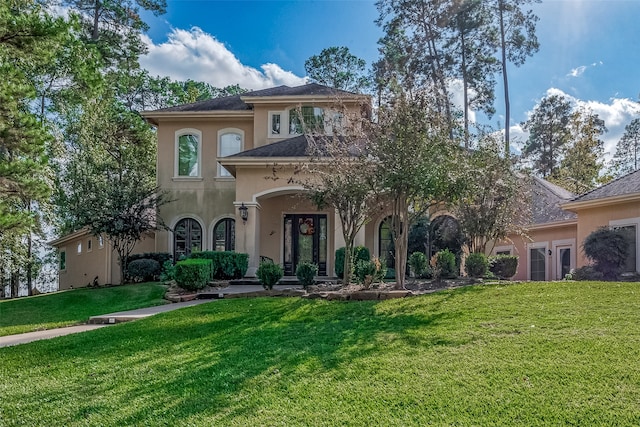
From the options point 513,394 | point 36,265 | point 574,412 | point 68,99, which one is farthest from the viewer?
point 36,265

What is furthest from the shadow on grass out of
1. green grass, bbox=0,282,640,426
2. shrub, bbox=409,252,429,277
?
shrub, bbox=409,252,429,277

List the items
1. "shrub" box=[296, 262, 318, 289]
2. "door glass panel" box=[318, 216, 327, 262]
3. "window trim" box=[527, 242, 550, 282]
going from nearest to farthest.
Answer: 1. "shrub" box=[296, 262, 318, 289]
2. "door glass panel" box=[318, 216, 327, 262]
3. "window trim" box=[527, 242, 550, 282]

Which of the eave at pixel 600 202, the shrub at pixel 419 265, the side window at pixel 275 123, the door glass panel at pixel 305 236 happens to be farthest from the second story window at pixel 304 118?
the eave at pixel 600 202

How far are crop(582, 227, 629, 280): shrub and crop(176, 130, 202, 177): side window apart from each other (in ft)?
46.2

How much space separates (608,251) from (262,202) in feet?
36.2

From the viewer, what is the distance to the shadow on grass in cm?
451

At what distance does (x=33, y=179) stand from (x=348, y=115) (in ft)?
21.7

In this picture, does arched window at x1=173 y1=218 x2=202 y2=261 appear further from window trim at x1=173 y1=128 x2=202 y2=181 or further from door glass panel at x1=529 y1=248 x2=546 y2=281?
door glass panel at x1=529 y1=248 x2=546 y2=281

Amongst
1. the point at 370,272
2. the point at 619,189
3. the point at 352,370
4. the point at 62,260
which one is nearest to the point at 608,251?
the point at 619,189

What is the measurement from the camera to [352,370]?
5062mm

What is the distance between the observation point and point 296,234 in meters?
17.6

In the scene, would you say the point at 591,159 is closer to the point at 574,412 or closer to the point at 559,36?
the point at 559,36

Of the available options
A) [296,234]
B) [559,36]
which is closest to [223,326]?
[296,234]

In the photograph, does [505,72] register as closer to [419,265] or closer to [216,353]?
[419,265]
